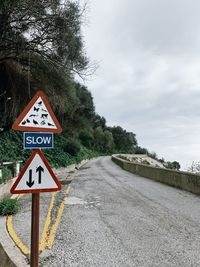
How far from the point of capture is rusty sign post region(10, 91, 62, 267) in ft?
14.4

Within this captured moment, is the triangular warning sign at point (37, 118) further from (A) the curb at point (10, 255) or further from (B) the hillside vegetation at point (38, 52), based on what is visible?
(B) the hillside vegetation at point (38, 52)

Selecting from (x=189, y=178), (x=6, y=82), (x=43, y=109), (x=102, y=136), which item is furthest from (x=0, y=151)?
(x=102, y=136)

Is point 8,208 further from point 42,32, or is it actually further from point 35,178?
point 42,32

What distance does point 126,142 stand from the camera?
121 metres

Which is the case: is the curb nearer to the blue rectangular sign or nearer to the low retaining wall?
the blue rectangular sign

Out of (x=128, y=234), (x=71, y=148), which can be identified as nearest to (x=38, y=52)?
(x=128, y=234)

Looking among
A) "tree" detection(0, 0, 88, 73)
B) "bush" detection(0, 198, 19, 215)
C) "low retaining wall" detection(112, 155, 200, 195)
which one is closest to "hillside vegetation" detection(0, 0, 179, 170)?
"tree" detection(0, 0, 88, 73)

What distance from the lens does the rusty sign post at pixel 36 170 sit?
14.4 feet

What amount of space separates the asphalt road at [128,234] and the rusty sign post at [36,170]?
980 mm

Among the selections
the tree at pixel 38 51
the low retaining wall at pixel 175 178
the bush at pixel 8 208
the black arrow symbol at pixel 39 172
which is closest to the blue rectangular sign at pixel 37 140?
the black arrow symbol at pixel 39 172

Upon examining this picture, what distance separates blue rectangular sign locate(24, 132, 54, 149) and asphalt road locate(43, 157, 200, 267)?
183 centimetres

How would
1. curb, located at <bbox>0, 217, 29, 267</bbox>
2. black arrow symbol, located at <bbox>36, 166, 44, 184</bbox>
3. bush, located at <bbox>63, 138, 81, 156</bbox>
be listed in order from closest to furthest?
1. black arrow symbol, located at <bbox>36, 166, 44, 184</bbox>
2. curb, located at <bbox>0, 217, 29, 267</bbox>
3. bush, located at <bbox>63, 138, 81, 156</bbox>

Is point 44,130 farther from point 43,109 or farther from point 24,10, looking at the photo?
point 24,10

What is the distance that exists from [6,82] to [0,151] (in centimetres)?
523
